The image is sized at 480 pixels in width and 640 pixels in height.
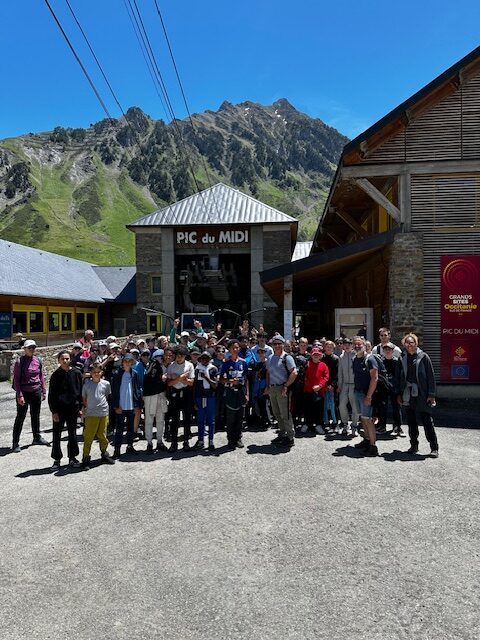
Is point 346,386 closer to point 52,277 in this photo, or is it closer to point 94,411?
Answer: point 94,411

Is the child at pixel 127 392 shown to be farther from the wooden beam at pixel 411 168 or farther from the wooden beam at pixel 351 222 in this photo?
the wooden beam at pixel 351 222

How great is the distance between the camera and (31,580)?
4.07 metres

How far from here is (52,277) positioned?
101 feet

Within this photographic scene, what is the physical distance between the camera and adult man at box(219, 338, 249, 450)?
8297 millimetres

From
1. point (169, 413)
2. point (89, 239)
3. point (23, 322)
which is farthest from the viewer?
point (89, 239)

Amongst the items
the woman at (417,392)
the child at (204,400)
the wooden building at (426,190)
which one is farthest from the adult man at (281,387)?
the wooden building at (426,190)

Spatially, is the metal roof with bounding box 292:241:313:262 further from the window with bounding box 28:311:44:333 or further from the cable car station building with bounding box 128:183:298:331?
the window with bounding box 28:311:44:333

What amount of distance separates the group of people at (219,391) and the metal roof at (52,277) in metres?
17.1

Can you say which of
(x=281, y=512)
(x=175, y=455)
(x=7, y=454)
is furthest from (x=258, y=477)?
(x=7, y=454)

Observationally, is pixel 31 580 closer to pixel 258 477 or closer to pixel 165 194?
pixel 258 477

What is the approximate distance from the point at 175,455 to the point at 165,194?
563 ft

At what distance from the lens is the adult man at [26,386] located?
839 cm

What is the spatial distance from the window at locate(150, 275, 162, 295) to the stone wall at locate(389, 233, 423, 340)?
2111 centimetres

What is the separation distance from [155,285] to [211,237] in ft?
16.6
